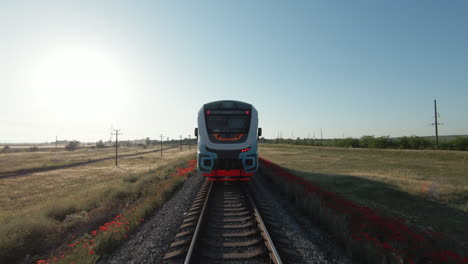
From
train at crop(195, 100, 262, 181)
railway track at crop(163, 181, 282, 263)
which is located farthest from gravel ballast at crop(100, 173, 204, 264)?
train at crop(195, 100, 262, 181)

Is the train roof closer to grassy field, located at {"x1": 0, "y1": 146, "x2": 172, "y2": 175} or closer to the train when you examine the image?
the train

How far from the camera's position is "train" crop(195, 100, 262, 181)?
26.5 ft

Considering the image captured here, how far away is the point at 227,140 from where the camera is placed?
8383mm

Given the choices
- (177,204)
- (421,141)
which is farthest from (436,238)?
(421,141)

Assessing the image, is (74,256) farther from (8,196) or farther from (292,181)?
(8,196)

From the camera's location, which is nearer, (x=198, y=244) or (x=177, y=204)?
(x=198, y=244)

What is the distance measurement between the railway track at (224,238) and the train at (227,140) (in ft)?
5.64

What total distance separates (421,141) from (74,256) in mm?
48000

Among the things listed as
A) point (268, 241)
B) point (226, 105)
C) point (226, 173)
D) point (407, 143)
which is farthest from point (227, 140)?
point (407, 143)

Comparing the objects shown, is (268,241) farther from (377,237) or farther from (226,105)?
(226,105)

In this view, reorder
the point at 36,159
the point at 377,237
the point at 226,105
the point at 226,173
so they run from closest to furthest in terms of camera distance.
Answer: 1. the point at 377,237
2. the point at 226,173
3. the point at 226,105
4. the point at 36,159

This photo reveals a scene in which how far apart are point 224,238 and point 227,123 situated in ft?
17.1

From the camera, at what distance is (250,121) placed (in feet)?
28.7

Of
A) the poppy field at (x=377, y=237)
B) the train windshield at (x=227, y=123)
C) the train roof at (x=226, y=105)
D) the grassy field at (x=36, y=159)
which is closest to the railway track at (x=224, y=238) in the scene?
the poppy field at (x=377, y=237)
